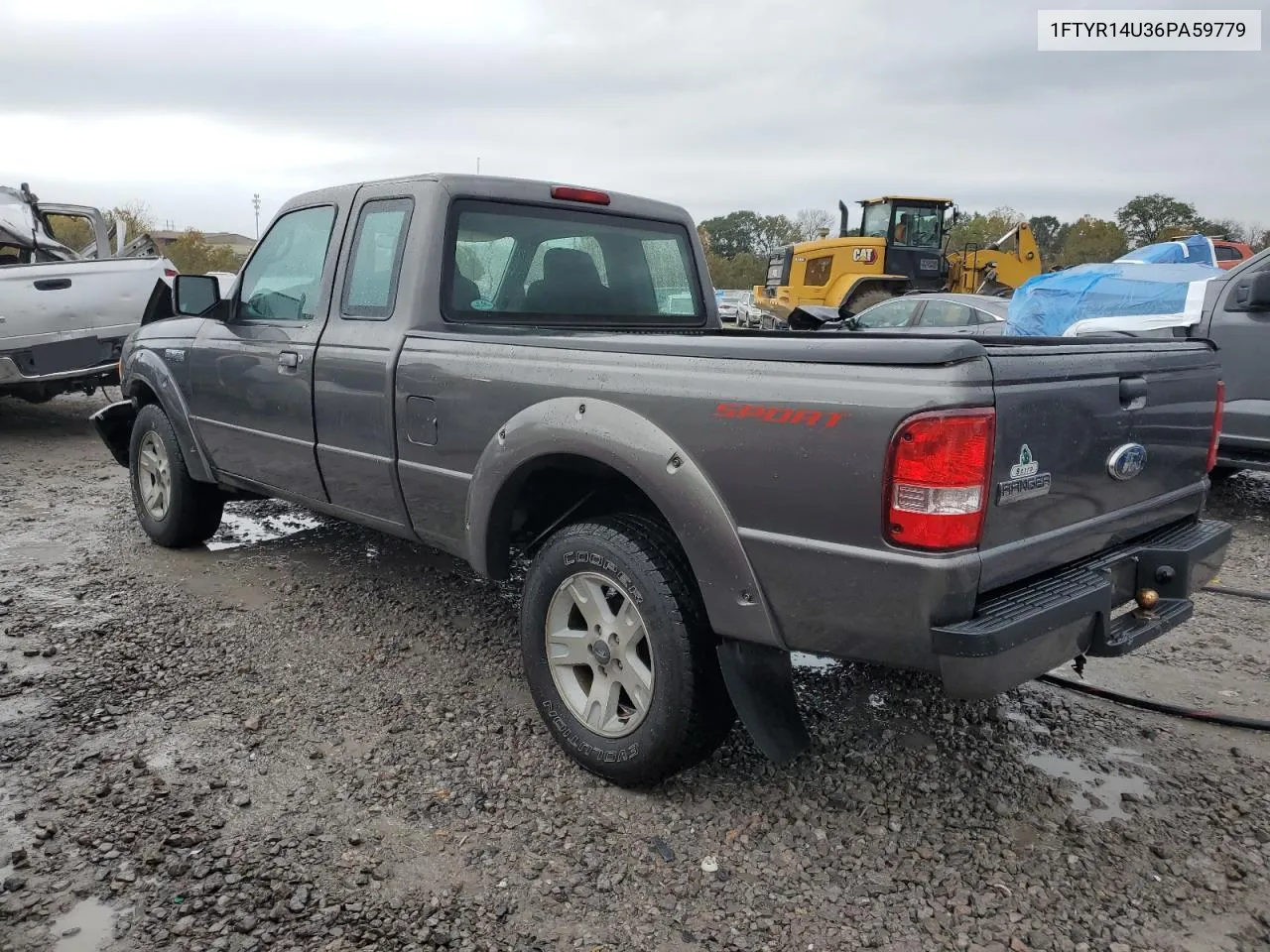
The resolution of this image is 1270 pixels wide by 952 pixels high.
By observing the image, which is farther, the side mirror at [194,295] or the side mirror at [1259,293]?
the side mirror at [1259,293]

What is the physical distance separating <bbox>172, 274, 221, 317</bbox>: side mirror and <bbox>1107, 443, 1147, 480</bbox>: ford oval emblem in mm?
4074

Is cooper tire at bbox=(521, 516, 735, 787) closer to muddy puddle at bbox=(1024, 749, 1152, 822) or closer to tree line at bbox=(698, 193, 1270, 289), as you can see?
muddy puddle at bbox=(1024, 749, 1152, 822)

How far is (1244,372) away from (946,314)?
15.6 ft

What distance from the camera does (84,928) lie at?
2.31 m

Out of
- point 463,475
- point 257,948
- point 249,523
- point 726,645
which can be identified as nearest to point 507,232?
point 463,475

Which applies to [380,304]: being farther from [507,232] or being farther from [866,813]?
[866,813]

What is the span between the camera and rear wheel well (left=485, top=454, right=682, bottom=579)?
3.04 metres

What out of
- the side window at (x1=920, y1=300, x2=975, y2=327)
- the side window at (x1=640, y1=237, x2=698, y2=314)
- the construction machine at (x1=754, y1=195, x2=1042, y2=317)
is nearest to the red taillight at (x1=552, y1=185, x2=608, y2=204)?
the side window at (x1=640, y1=237, x2=698, y2=314)

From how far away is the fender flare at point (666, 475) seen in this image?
2.52 metres

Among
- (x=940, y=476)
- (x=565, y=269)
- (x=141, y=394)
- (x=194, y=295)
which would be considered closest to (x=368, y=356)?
(x=565, y=269)

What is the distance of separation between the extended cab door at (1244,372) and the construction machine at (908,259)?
12375mm

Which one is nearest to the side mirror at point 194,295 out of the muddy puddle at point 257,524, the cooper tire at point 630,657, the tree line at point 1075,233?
the muddy puddle at point 257,524

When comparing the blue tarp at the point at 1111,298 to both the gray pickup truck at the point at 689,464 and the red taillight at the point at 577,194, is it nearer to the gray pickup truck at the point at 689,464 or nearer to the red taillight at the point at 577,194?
the red taillight at the point at 577,194

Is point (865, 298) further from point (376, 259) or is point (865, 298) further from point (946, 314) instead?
point (376, 259)
